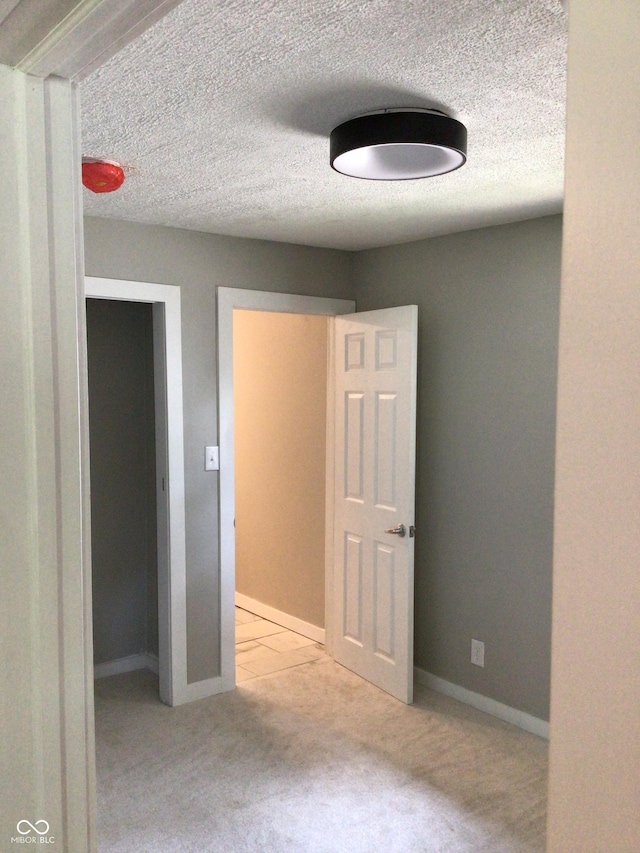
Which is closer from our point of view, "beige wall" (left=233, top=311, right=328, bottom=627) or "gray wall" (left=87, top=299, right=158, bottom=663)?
"gray wall" (left=87, top=299, right=158, bottom=663)

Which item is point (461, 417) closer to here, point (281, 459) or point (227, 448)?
point (227, 448)

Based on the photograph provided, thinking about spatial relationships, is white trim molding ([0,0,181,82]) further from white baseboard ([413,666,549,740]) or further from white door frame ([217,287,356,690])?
white baseboard ([413,666,549,740])

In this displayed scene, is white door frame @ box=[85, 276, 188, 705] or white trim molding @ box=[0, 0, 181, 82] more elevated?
Answer: white trim molding @ box=[0, 0, 181, 82]

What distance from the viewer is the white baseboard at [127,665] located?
13.5ft

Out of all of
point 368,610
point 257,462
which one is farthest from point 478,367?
point 257,462

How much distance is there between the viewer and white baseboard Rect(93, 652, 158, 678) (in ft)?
13.5

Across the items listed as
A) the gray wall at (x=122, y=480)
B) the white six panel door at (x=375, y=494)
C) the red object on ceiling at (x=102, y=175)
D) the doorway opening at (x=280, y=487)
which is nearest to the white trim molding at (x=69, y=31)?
the red object on ceiling at (x=102, y=175)

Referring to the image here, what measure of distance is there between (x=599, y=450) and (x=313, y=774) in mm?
3019

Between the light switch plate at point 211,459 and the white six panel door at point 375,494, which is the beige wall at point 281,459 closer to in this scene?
the white six panel door at point 375,494

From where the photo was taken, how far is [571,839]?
39cm

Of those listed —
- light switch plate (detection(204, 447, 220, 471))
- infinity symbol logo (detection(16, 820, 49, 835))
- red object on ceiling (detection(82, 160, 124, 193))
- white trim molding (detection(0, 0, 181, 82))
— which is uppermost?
red object on ceiling (detection(82, 160, 124, 193))

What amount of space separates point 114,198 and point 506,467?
213cm

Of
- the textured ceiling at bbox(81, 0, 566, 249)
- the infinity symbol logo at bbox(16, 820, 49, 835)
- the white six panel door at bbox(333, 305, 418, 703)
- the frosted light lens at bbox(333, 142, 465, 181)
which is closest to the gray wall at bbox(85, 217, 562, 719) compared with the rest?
the white six panel door at bbox(333, 305, 418, 703)

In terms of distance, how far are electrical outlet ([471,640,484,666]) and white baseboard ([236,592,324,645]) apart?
3.90 ft
